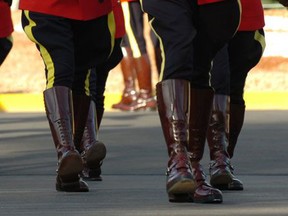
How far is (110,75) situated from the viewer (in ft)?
60.6

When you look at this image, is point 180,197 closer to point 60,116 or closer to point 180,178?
point 180,178

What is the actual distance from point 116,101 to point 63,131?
31.0 feet

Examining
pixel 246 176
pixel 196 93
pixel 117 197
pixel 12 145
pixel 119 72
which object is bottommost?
pixel 119 72

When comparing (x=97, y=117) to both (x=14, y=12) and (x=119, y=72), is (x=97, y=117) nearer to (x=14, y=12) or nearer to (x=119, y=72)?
(x=119, y=72)

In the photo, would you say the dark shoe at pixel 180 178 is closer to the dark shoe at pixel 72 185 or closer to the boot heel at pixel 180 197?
the boot heel at pixel 180 197

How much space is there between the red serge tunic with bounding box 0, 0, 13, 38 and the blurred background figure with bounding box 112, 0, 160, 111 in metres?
5.82

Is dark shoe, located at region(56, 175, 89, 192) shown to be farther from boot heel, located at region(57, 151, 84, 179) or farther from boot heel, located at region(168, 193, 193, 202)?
boot heel, located at region(168, 193, 193, 202)

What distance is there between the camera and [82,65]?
315 inches

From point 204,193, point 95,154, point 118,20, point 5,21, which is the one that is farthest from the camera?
point 5,21

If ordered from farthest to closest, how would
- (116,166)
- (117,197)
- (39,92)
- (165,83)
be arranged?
(39,92), (116,166), (117,197), (165,83)

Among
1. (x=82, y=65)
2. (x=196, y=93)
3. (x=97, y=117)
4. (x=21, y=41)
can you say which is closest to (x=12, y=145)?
(x=97, y=117)

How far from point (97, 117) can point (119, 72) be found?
9.69 metres

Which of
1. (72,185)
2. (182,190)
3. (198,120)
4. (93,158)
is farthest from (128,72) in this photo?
(182,190)

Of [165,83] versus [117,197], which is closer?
[165,83]
